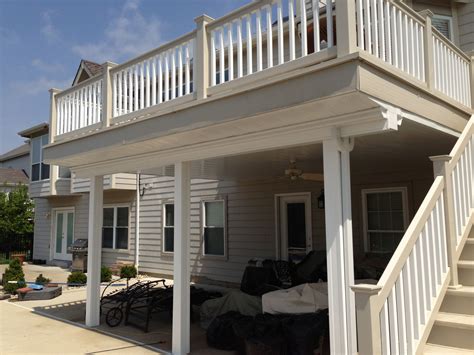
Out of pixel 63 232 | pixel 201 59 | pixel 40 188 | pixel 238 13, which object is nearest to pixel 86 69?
pixel 40 188

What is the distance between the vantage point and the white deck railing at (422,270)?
9.67ft

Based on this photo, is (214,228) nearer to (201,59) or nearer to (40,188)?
(201,59)

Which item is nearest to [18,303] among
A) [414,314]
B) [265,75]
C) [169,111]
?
[169,111]

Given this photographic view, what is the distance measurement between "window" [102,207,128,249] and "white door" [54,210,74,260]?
2824mm

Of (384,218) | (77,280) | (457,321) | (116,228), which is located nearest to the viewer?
(457,321)

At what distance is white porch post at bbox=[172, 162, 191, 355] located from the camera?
5.57m

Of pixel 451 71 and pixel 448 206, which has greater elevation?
pixel 451 71

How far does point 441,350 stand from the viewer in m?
3.39

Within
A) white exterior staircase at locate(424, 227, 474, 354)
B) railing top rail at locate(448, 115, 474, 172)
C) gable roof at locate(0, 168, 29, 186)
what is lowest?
white exterior staircase at locate(424, 227, 474, 354)

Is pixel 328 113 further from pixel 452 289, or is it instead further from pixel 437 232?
pixel 452 289

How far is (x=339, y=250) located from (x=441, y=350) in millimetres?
1157

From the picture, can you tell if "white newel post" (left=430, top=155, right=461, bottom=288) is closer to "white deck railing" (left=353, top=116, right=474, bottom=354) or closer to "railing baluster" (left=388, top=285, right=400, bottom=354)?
"white deck railing" (left=353, top=116, right=474, bottom=354)

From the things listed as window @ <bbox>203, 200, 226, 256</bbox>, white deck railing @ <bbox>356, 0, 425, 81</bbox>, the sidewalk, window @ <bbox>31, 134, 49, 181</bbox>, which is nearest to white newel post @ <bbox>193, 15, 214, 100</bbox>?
white deck railing @ <bbox>356, 0, 425, 81</bbox>

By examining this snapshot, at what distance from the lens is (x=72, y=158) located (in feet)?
23.6
